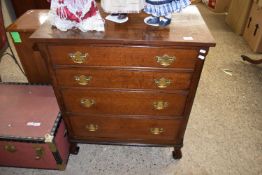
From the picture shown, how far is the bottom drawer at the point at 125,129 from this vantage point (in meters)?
1.42

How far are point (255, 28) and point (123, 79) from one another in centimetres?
244

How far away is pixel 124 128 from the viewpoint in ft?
4.86

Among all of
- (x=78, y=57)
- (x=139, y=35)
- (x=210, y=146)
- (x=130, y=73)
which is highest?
(x=139, y=35)

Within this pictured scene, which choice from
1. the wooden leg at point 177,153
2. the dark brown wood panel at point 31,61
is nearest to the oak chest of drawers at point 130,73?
the wooden leg at point 177,153

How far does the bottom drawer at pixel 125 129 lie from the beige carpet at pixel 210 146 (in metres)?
0.20

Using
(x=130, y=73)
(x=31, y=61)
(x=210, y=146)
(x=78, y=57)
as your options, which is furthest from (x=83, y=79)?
(x=210, y=146)

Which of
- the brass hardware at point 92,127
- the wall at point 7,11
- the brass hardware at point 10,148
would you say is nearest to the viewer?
the brass hardware at point 10,148

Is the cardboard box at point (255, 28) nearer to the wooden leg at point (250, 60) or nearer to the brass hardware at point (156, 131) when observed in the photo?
the wooden leg at point (250, 60)

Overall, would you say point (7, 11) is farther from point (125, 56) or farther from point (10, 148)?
point (125, 56)

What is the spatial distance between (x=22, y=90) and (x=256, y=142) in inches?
76.9

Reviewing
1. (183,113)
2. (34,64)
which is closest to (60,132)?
(34,64)

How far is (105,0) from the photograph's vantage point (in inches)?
42.0

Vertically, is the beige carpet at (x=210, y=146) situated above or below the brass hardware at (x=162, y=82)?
below

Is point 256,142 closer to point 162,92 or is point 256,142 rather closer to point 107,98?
point 162,92
